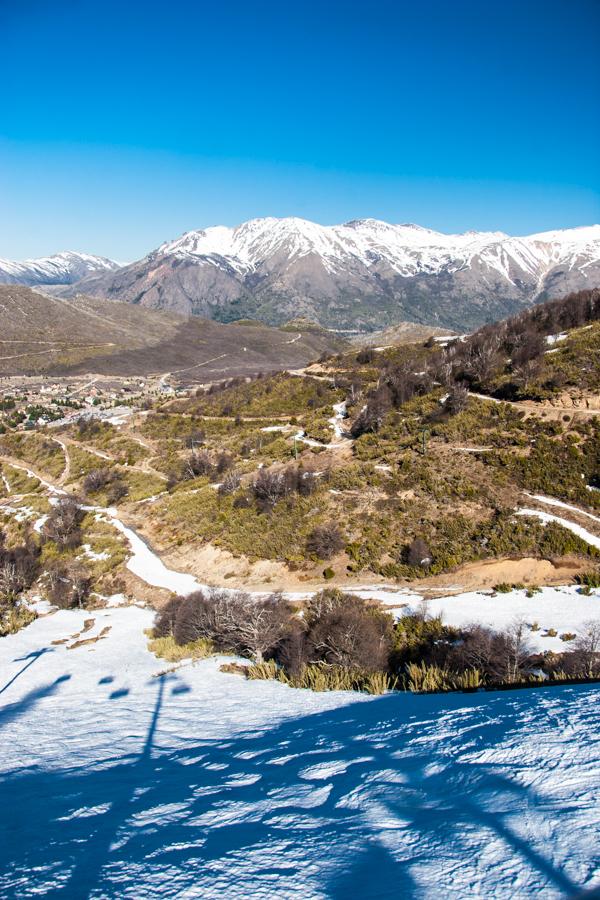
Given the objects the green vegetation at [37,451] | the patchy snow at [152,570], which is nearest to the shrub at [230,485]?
the patchy snow at [152,570]

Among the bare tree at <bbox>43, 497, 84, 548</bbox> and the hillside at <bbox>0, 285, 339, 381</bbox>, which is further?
the hillside at <bbox>0, 285, 339, 381</bbox>

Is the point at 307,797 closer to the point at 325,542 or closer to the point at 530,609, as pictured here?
the point at 530,609

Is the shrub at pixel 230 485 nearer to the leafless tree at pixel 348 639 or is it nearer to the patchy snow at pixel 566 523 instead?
the leafless tree at pixel 348 639

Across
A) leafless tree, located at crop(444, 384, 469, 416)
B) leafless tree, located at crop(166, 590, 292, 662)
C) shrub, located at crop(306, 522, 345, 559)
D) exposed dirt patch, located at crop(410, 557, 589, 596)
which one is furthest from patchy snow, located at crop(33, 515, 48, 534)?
leafless tree, located at crop(444, 384, 469, 416)

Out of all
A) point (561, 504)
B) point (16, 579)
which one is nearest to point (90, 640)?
point (16, 579)

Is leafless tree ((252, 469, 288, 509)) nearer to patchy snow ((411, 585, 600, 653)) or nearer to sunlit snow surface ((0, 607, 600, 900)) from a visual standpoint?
patchy snow ((411, 585, 600, 653))

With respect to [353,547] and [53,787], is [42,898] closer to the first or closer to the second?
[53,787]
